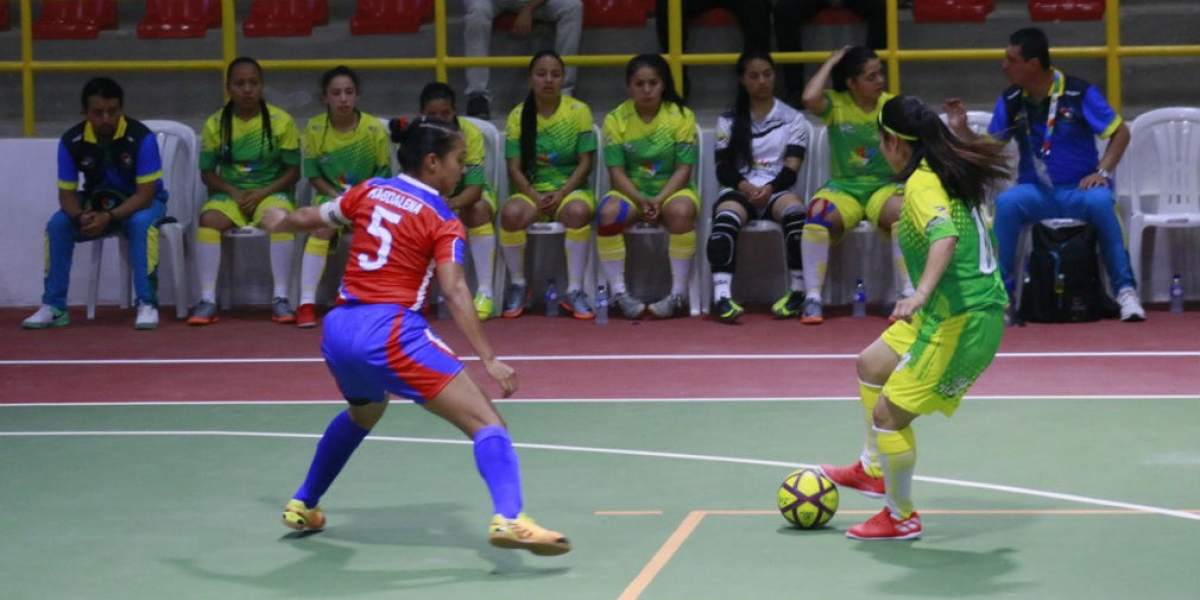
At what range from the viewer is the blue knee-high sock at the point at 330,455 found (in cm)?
659

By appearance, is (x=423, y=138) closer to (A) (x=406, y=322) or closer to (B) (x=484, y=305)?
(A) (x=406, y=322)

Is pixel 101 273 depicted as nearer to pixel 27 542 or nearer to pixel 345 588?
pixel 27 542

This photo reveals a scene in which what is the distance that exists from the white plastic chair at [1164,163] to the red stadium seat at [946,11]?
2350mm

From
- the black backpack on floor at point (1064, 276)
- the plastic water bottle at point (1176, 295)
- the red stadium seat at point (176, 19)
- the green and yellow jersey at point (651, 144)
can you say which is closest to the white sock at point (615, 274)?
the green and yellow jersey at point (651, 144)

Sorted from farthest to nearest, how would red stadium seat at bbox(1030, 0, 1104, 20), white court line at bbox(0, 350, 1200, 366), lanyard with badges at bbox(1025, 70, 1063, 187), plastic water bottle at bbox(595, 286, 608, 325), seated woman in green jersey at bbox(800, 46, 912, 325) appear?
1. red stadium seat at bbox(1030, 0, 1104, 20)
2. plastic water bottle at bbox(595, 286, 608, 325)
3. seated woman in green jersey at bbox(800, 46, 912, 325)
4. lanyard with badges at bbox(1025, 70, 1063, 187)
5. white court line at bbox(0, 350, 1200, 366)

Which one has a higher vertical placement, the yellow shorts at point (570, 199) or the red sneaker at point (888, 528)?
the yellow shorts at point (570, 199)

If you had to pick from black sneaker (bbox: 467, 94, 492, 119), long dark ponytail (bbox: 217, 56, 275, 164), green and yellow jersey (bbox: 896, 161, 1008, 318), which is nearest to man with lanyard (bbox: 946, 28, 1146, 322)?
black sneaker (bbox: 467, 94, 492, 119)

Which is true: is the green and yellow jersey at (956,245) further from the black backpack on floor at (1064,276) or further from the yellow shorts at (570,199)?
the yellow shorts at (570,199)

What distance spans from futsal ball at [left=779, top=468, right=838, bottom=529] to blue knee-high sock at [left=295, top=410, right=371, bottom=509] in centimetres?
157

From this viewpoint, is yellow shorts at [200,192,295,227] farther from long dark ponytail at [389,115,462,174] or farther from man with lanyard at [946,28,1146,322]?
long dark ponytail at [389,115,462,174]

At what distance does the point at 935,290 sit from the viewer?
638 cm

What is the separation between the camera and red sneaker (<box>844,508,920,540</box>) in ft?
20.9

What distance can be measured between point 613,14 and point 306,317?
4.22 meters

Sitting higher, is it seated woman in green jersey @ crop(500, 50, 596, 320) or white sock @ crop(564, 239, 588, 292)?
seated woman in green jersey @ crop(500, 50, 596, 320)
